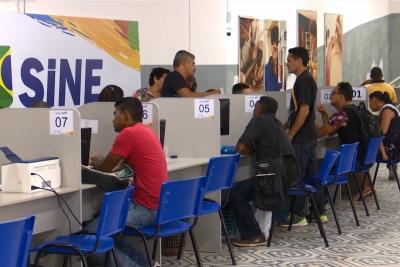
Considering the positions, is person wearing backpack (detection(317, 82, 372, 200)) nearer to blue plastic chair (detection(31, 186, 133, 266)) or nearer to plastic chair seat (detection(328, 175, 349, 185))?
plastic chair seat (detection(328, 175, 349, 185))

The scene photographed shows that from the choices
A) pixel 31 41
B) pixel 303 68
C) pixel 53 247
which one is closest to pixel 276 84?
pixel 303 68

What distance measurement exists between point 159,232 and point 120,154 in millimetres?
504

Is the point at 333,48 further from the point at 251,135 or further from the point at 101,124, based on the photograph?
the point at 101,124

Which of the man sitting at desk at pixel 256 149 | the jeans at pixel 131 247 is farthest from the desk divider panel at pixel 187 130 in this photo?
the jeans at pixel 131 247

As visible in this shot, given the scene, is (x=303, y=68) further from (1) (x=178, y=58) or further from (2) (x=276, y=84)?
(2) (x=276, y=84)

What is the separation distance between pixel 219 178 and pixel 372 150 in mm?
2451

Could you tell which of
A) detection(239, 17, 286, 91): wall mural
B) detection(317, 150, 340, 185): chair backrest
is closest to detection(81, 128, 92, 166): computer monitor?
detection(317, 150, 340, 185): chair backrest

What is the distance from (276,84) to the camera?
10234 millimetres

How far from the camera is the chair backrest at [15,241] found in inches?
116

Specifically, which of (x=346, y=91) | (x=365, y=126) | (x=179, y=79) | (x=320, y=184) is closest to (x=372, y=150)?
(x=365, y=126)

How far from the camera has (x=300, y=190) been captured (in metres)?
5.77

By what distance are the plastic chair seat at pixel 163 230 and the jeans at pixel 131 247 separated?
0.16ft

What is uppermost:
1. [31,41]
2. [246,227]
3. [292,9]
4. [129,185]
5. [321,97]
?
[292,9]

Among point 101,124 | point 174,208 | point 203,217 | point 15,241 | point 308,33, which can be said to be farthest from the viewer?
point 308,33
